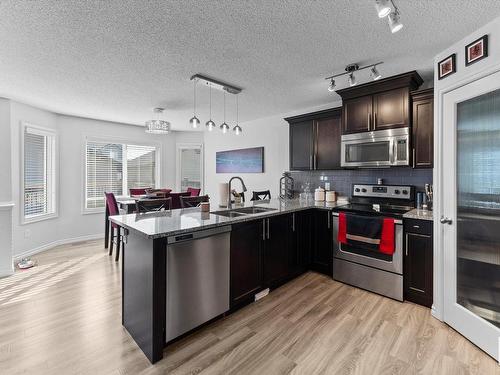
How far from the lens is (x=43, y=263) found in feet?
12.6

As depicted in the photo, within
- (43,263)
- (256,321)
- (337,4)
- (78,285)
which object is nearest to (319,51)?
(337,4)

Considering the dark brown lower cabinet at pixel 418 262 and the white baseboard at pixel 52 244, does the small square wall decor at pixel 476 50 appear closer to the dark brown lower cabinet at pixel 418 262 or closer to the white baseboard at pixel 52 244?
the dark brown lower cabinet at pixel 418 262

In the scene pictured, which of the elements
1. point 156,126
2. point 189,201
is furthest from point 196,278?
point 156,126

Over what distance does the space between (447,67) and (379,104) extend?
0.83m

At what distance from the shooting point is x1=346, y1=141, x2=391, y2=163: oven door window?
2.99 meters

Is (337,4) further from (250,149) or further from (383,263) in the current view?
(250,149)

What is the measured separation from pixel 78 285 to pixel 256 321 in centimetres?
226

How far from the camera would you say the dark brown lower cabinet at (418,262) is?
2473 millimetres

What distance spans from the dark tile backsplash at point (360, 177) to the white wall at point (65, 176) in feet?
13.0

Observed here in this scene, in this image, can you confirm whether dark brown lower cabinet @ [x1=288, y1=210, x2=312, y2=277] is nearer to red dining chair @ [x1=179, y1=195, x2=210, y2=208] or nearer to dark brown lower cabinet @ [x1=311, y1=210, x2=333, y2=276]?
dark brown lower cabinet @ [x1=311, y1=210, x2=333, y2=276]

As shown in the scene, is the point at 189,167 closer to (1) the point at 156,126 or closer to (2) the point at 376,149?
(1) the point at 156,126

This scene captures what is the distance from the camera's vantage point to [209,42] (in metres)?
2.18

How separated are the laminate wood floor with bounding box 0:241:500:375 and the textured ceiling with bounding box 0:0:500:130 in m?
2.46

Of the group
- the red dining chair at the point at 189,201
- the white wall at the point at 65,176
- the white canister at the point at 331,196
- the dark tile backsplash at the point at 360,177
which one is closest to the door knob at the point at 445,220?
the dark tile backsplash at the point at 360,177
